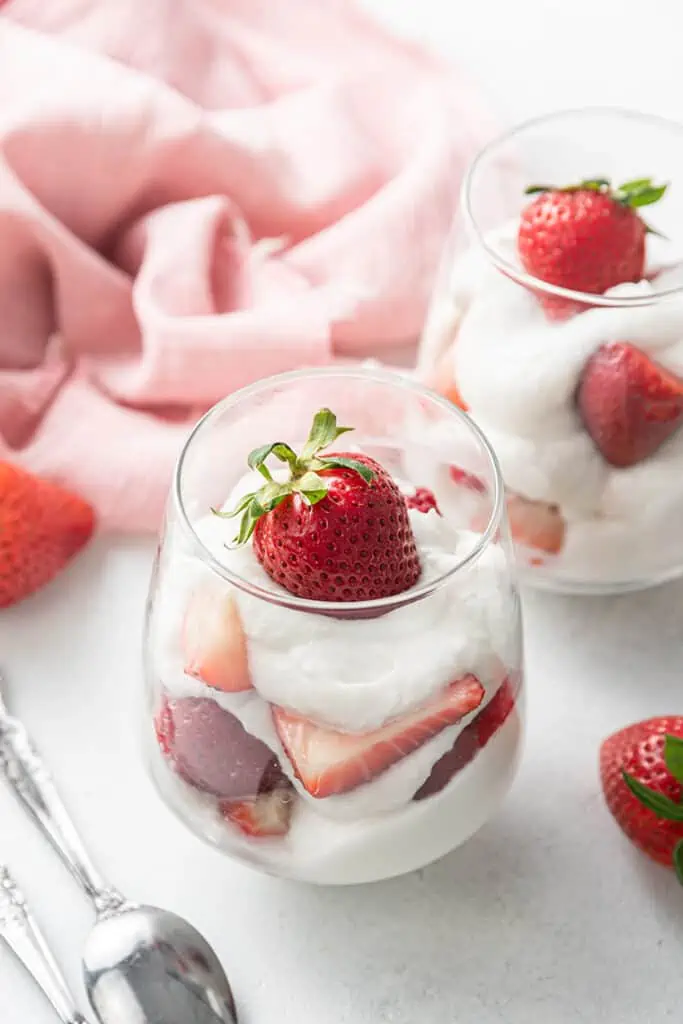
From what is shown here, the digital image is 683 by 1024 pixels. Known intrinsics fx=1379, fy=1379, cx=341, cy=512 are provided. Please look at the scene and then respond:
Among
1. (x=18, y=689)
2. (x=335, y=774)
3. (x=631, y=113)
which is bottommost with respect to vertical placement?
(x=18, y=689)

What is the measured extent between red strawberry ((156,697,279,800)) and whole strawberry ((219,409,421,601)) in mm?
82

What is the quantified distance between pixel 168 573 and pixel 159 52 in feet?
2.30

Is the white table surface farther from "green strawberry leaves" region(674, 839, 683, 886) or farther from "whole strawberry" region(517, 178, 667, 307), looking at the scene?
"whole strawberry" region(517, 178, 667, 307)

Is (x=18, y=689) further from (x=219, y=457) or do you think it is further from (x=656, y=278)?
(x=656, y=278)

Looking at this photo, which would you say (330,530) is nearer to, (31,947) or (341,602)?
(341,602)

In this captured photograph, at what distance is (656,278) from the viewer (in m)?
1.03

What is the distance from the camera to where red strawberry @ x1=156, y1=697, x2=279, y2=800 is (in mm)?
744

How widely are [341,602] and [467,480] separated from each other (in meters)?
0.18

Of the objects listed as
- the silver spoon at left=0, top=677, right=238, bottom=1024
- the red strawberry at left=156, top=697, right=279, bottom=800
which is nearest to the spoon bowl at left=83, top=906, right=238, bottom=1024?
the silver spoon at left=0, top=677, right=238, bottom=1024

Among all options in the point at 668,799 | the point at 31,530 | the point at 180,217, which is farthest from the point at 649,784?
the point at 180,217

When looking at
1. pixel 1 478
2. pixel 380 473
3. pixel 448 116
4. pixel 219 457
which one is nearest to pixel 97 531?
pixel 1 478

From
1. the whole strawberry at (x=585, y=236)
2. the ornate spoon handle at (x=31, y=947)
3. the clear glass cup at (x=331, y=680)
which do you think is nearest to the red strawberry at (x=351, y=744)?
the clear glass cup at (x=331, y=680)

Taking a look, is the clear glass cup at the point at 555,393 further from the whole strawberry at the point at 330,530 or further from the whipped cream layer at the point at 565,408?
the whole strawberry at the point at 330,530

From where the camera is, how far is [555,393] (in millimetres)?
915
